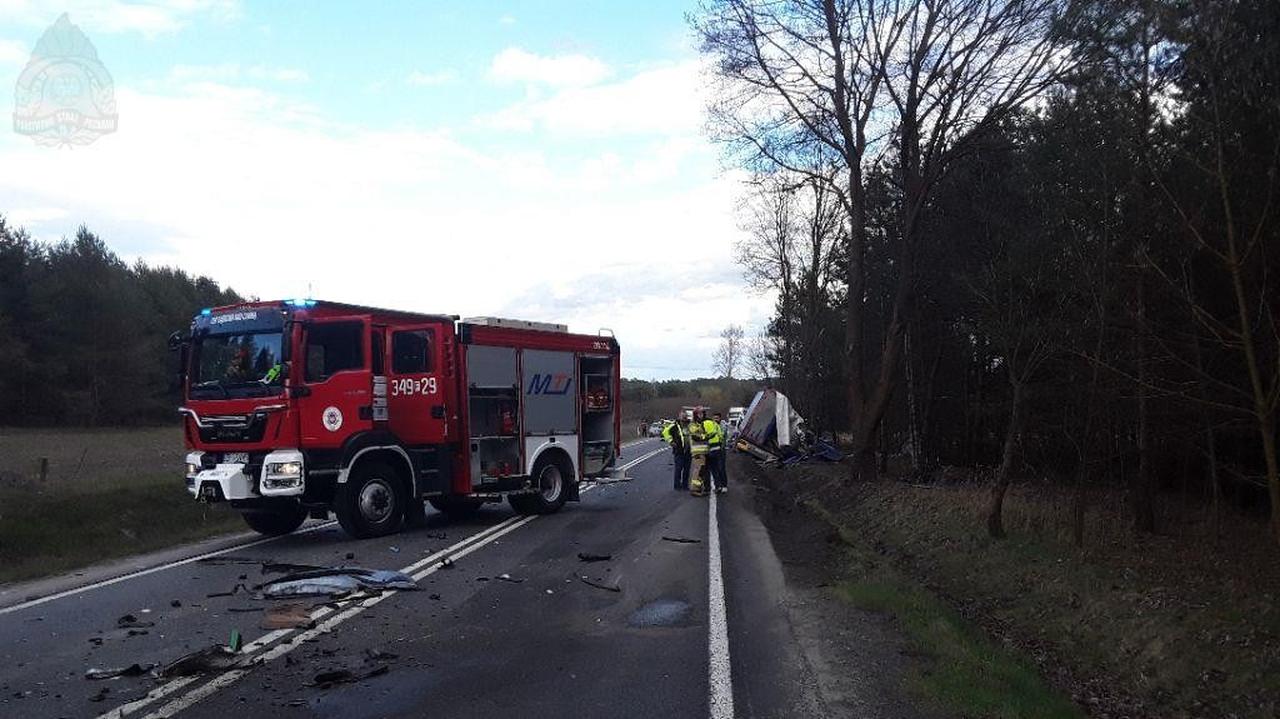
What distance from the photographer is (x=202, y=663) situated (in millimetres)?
6723

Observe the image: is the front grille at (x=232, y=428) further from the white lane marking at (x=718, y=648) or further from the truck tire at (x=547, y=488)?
the white lane marking at (x=718, y=648)

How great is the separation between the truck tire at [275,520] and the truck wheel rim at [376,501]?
3.90 ft

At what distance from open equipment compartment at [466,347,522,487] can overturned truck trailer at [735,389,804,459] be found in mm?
19068

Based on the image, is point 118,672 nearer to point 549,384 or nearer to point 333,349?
point 333,349

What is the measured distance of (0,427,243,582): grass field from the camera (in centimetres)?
1345

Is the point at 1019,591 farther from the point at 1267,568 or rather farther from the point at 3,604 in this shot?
the point at 3,604

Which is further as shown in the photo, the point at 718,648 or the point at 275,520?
the point at 275,520

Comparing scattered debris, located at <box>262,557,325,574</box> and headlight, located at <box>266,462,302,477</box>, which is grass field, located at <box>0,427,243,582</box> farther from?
scattered debris, located at <box>262,557,325,574</box>

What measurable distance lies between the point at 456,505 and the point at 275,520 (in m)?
3.38

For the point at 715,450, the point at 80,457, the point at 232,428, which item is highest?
the point at 232,428

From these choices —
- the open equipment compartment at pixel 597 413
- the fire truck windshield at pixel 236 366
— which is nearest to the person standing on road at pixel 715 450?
the open equipment compartment at pixel 597 413

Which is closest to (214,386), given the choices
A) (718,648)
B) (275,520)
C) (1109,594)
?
(275,520)

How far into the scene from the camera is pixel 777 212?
48.3 meters

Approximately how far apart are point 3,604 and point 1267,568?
1329 centimetres
